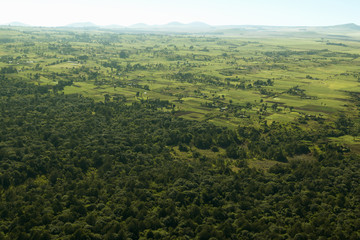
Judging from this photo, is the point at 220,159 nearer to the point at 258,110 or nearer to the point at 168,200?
the point at 168,200

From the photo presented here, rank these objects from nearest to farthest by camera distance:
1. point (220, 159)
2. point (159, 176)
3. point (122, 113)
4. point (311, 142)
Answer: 1. point (159, 176)
2. point (220, 159)
3. point (311, 142)
4. point (122, 113)

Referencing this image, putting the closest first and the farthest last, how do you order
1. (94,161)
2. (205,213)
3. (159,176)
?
1. (205,213)
2. (159,176)
3. (94,161)

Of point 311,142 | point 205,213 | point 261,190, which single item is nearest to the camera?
point 205,213

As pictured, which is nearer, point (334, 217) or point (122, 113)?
point (334, 217)

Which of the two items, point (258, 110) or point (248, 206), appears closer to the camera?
point (248, 206)

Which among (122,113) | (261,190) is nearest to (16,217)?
(261,190)

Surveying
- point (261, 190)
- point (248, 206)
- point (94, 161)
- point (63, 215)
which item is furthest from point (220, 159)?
point (63, 215)

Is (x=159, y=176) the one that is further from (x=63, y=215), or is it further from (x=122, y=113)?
(x=122, y=113)

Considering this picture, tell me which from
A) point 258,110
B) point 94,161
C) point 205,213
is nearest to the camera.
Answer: point 205,213
